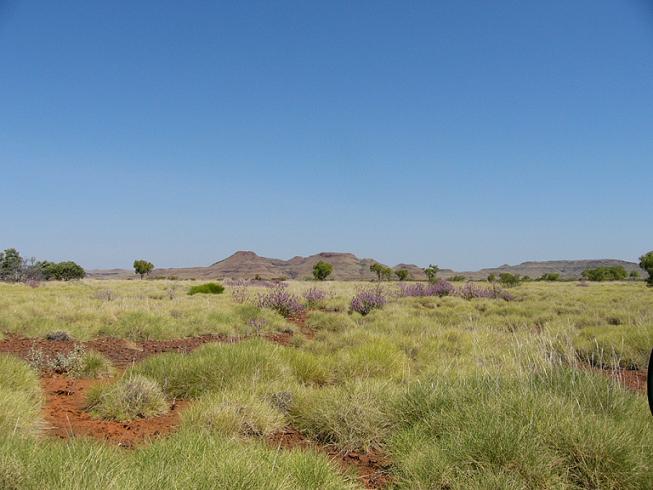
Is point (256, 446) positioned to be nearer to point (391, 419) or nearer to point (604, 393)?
point (391, 419)

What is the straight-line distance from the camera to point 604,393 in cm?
502

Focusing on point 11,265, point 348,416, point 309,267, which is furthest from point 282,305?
point 309,267

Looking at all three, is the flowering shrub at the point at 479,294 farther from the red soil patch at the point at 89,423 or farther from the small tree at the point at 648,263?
the small tree at the point at 648,263

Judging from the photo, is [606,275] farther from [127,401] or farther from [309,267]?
[309,267]

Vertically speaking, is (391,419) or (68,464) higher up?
(68,464)

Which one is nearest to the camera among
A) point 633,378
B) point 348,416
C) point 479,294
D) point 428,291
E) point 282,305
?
point 348,416

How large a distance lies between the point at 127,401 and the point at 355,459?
265cm

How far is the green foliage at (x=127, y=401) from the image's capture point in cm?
526

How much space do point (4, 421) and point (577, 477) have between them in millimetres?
4650

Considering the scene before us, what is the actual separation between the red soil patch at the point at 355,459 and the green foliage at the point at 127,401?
1527 mm

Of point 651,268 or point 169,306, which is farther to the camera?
point 651,268

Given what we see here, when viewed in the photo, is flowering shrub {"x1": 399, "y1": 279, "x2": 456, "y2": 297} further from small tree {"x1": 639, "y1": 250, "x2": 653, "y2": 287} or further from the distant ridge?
the distant ridge

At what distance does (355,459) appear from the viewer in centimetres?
449

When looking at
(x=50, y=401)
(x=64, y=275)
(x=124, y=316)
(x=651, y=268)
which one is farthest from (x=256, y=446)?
(x=64, y=275)
